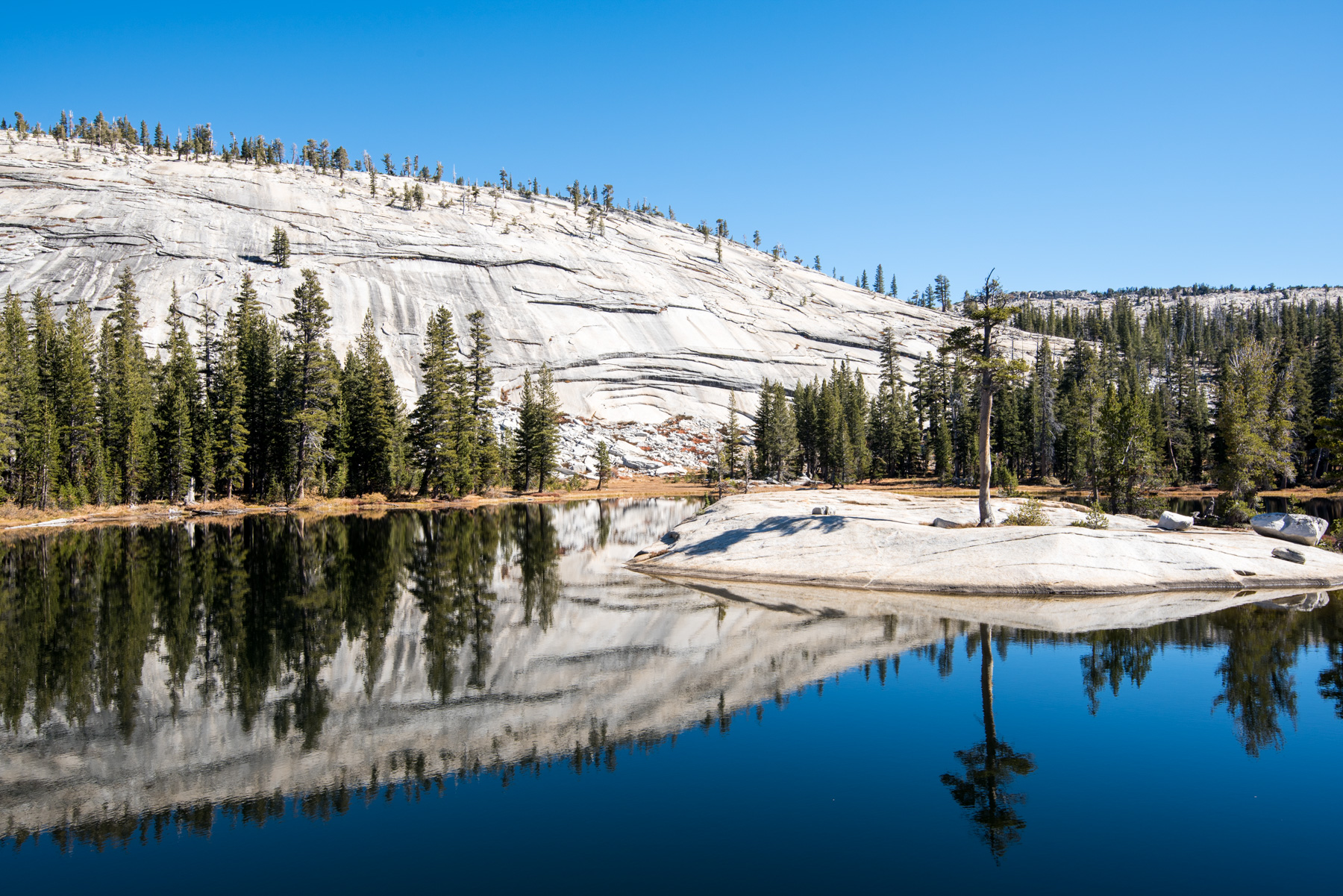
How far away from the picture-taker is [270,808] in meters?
11.8

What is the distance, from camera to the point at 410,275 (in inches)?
5556

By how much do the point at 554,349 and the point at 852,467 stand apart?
61272 millimetres

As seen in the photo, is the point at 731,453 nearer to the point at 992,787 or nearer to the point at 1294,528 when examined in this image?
the point at 1294,528

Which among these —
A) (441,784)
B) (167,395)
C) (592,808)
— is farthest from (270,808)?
(167,395)

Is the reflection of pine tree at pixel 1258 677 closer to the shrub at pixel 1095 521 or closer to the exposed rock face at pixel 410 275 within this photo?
the shrub at pixel 1095 521

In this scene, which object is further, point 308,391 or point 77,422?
point 308,391

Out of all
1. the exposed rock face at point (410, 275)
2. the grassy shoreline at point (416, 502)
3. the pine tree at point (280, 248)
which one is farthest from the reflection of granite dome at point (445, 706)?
the pine tree at point (280, 248)

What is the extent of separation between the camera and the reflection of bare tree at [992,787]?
435 inches

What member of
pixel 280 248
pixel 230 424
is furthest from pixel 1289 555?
pixel 280 248

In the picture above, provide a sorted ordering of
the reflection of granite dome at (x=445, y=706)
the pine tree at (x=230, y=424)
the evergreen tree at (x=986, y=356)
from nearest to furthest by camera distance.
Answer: the reflection of granite dome at (x=445, y=706)
the evergreen tree at (x=986, y=356)
the pine tree at (x=230, y=424)

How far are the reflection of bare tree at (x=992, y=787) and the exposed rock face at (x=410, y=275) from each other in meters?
106

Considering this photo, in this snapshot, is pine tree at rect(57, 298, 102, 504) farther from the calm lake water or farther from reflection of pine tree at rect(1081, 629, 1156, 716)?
reflection of pine tree at rect(1081, 629, 1156, 716)

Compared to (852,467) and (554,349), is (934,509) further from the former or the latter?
(554,349)

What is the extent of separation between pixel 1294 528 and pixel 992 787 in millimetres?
29219
